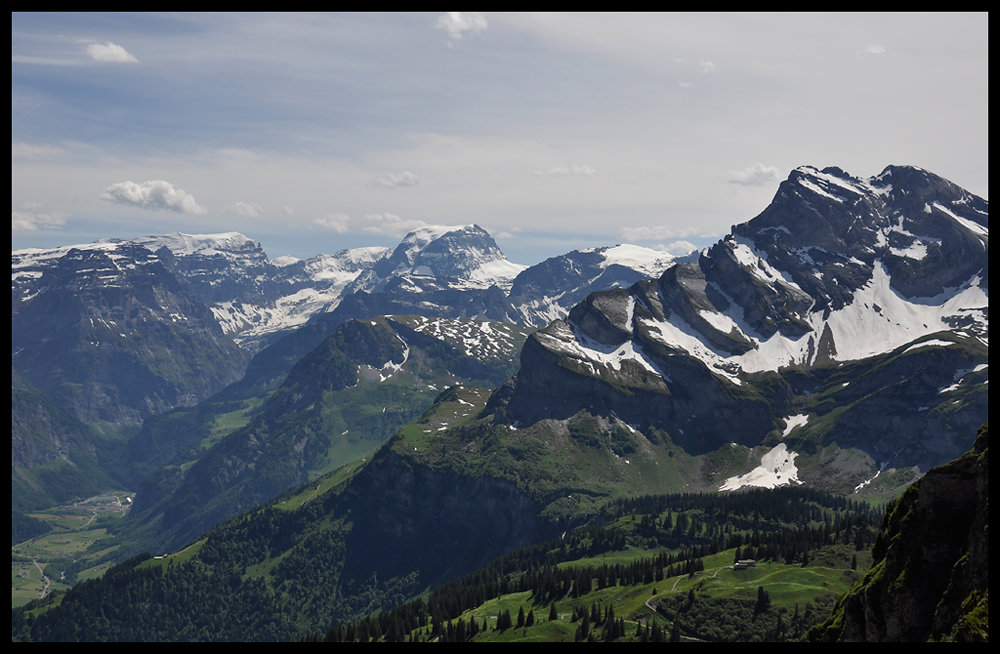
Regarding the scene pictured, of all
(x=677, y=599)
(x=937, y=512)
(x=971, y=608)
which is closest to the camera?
(x=971, y=608)

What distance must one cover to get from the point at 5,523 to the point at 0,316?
5.74 metres

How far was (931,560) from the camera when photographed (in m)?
69.9

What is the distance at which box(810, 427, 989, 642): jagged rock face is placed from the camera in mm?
62591

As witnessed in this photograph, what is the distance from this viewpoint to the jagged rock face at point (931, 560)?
205ft

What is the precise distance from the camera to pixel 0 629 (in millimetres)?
18250
